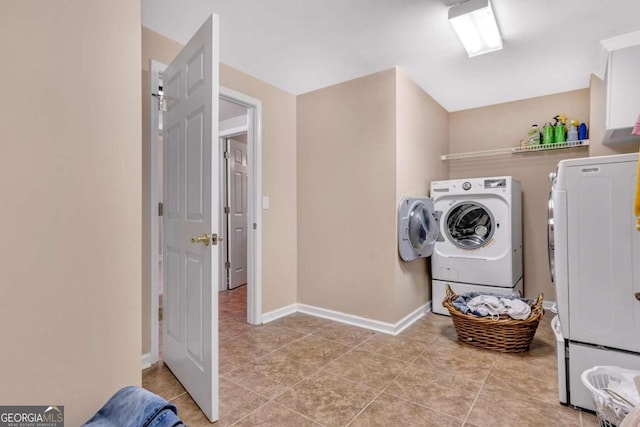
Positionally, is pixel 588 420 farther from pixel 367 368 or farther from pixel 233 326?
pixel 233 326

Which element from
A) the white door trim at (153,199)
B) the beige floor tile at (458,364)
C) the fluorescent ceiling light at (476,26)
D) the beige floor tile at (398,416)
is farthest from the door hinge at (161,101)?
the beige floor tile at (458,364)

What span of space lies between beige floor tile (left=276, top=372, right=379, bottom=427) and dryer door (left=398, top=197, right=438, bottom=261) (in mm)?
1194

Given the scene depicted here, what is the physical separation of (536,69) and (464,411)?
2.76 m

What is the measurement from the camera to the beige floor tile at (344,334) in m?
2.63

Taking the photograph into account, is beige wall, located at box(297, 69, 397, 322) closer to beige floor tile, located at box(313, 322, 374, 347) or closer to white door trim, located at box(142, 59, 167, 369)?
beige floor tile, located at box(313, 322, 374, 347)

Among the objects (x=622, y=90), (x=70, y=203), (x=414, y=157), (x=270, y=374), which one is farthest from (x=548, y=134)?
(x=70, y=203)

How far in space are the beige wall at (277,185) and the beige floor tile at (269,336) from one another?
24cm

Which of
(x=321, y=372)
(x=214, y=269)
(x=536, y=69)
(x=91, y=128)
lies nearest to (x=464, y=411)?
(x=321, y=372)

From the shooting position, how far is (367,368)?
7.04 feet

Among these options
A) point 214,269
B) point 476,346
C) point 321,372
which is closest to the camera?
point 214,269

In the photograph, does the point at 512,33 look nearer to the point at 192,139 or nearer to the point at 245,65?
the point at 245,65

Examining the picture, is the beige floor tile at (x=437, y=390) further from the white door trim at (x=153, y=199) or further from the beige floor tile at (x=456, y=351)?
the white door trim at (x=153, y=199)

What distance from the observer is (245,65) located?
2734mm

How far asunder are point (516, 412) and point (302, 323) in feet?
5.88
